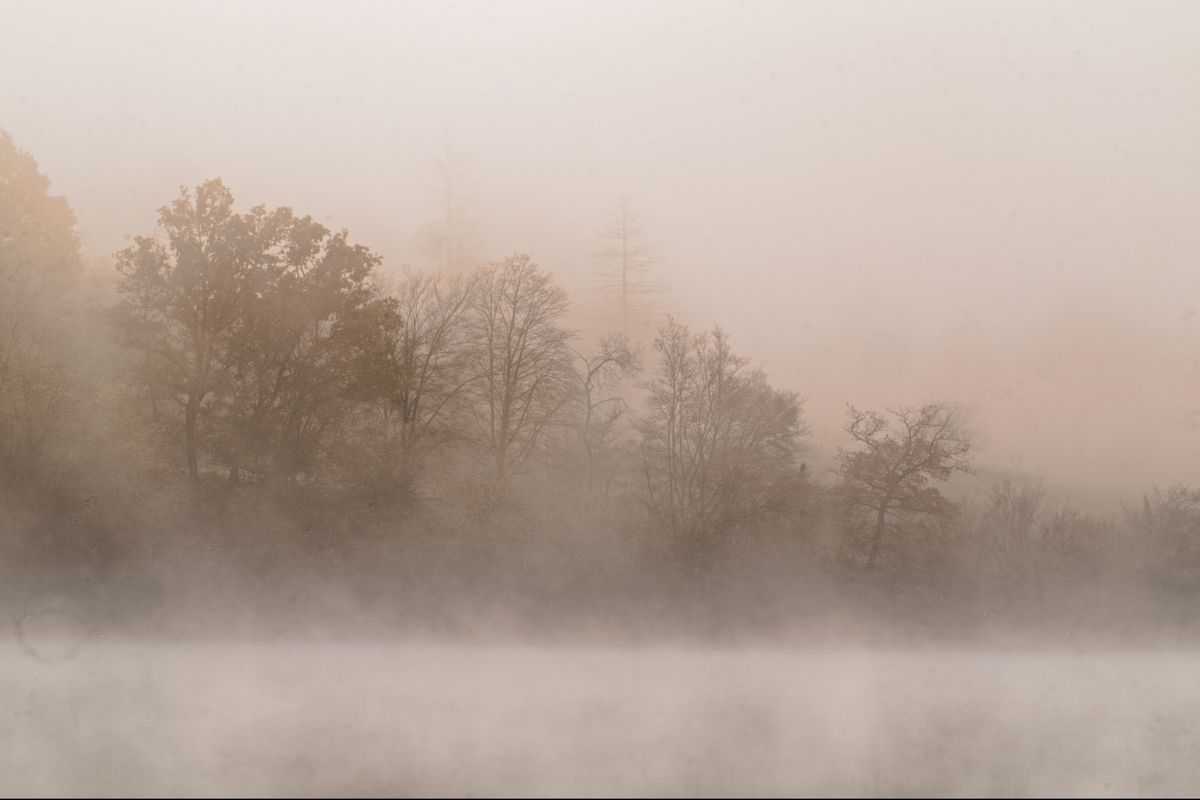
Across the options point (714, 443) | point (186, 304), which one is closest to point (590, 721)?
point (714, 443)

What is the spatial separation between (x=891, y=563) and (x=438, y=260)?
6.67 meters

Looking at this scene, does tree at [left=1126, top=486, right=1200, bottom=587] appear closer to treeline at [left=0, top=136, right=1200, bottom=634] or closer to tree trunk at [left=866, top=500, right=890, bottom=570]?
treeline at [left=0, top=136, right=1200, bottom=634]

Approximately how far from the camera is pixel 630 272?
12078 millimetres

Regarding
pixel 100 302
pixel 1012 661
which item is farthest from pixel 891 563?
pixel 100 302

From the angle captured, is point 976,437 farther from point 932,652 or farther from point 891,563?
point 932,652

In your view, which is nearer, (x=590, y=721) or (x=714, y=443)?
(x=590, y=721)

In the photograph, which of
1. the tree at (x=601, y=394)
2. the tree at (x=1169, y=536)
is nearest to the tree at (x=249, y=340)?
the tree at (x=601, y=394)

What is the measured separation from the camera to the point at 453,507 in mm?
10648

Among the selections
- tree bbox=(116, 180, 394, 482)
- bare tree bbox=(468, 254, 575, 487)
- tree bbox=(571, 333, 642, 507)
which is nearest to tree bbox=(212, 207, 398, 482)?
tree bbox=(116, 180, 394, 482)

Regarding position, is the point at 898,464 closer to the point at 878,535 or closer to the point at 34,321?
the point at 878,535

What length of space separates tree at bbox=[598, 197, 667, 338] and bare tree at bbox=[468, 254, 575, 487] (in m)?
0.75

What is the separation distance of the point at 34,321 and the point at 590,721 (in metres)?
8.20

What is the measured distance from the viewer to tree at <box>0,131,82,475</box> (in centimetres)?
1116

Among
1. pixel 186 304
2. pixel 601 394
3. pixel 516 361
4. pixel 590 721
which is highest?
pixel 186 304
